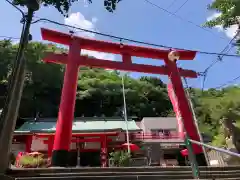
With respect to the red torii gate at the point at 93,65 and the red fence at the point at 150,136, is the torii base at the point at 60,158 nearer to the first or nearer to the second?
the red torii gate at the point at 93,65

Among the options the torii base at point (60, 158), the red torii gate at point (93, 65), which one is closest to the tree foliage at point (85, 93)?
the red torii gate at point (93, 65)

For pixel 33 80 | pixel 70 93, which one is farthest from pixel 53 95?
pixel 70 93

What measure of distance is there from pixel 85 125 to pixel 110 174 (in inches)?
513

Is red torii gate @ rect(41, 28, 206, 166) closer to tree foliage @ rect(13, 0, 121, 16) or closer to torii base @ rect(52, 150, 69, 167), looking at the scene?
torii base @ rect(52, 150, 69, 167)

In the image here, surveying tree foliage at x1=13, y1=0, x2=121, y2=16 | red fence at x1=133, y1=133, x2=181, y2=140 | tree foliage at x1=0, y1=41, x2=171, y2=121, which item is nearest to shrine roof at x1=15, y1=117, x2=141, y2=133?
red fence at x1=133, y1=133, x2=181, y2=140

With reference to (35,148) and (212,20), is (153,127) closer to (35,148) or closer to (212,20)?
(35,148)

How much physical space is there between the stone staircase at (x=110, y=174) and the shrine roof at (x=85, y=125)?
31.5ft

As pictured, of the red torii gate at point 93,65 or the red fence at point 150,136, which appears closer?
the red torii gate at point 93,65

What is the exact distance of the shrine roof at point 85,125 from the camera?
1722cm

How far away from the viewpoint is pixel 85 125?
19.3 metres

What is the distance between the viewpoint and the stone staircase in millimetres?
5934

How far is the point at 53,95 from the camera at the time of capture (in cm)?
2780

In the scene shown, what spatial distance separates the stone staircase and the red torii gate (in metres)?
2.06

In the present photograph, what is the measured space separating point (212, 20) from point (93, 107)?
21.6 m
